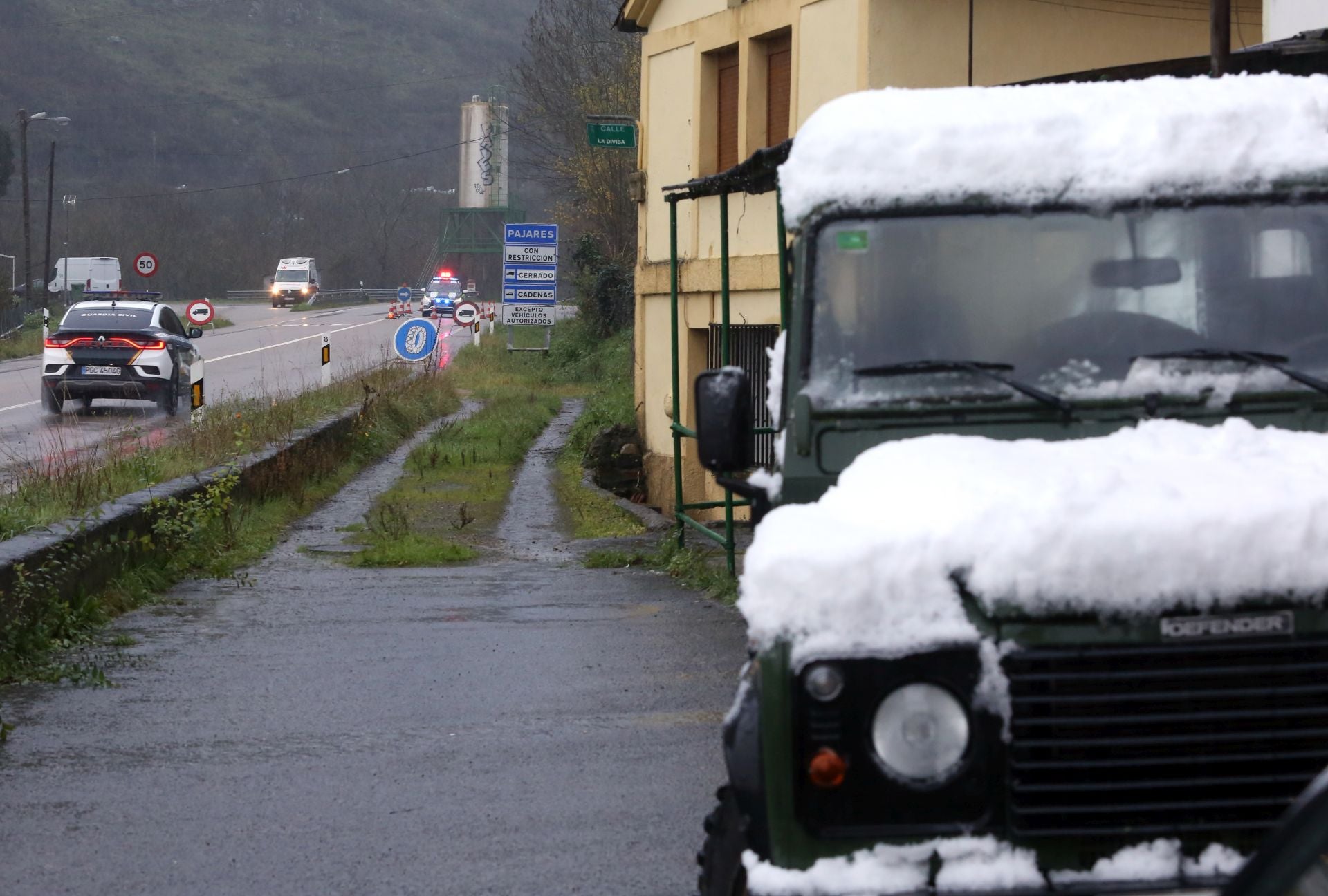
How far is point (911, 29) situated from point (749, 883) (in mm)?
11515

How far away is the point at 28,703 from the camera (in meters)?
7.36

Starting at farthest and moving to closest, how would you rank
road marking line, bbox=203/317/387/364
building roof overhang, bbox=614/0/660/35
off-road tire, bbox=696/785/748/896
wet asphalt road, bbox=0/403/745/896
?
road marking line, bbox=203/317/387/364 < building roof overhang, bbox=614/0/660/35 < wet asphalt road, bbox=0/403/745/896 < off-road tire, bbox=696/785/748/896

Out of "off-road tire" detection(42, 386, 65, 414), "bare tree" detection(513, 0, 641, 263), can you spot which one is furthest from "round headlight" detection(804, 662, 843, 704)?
"bare tree" detection(513, 0, 641, 263)

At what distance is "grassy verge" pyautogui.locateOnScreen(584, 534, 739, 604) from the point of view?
10.6 m

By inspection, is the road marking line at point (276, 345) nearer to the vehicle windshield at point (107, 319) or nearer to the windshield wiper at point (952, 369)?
the vehicle windshield at point (107, 319)

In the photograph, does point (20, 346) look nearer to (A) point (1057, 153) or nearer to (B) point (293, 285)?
(B) point (293, 285)

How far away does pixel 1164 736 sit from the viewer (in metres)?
3.12

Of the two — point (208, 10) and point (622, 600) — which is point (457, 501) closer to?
point (622, 600)

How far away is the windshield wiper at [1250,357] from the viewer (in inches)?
156

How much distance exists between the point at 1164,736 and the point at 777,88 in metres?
13.5

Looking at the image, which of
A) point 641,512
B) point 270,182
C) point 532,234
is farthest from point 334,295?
point 641,512

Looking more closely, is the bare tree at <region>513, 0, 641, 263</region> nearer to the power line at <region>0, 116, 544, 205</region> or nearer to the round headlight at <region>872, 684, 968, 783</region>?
the round headlight at <region>872, 684, 968, 783</region>

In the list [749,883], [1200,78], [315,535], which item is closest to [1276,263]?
[1200,78]

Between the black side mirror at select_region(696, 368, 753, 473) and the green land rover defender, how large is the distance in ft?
0.03
